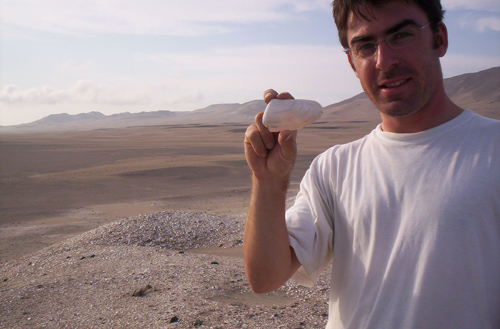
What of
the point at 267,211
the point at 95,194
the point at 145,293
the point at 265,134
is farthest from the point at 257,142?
the point at 95,194

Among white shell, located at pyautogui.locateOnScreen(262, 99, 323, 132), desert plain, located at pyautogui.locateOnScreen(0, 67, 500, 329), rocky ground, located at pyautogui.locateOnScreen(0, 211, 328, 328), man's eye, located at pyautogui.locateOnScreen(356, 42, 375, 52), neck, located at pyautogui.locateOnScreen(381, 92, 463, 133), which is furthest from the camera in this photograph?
desert plain, located at pyautogui.locateOnScreen(0, 67, 500, 329)

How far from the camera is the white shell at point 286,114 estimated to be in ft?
5.42

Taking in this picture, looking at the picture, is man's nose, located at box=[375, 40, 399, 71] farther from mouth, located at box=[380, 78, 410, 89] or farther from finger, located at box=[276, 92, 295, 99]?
finger, located at box=[276, 92, 295, 99]

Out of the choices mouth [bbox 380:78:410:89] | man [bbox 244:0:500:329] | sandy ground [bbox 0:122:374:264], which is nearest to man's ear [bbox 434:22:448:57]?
man [bbox 244:0:500:329]

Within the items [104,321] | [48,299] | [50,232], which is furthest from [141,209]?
[104,321]

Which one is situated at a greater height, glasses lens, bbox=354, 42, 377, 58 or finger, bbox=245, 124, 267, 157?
glasses lens, bbox=354, 42, 377, 58

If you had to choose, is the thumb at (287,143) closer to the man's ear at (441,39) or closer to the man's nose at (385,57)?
the man's nose at (385,57)

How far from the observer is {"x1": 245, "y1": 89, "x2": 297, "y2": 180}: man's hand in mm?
1682

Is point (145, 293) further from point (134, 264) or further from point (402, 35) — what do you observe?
point (402, 35)

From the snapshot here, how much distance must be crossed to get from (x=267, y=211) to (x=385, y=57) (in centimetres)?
82

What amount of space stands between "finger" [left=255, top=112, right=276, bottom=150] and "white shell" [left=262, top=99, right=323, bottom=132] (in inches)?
1.5

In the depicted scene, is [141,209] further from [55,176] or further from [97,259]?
[55,176]

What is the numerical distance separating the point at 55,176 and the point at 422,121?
75.5 ft

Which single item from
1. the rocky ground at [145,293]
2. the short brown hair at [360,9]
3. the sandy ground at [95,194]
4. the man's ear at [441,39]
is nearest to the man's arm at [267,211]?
the short brown hair at [360,9]
